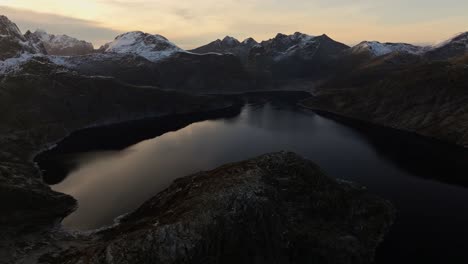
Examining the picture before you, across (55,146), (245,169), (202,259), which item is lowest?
(55,146)

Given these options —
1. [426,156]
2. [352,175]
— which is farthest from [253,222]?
[426,156]

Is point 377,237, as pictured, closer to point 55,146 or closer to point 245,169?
point 245,169

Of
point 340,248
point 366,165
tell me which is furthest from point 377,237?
point 366,165

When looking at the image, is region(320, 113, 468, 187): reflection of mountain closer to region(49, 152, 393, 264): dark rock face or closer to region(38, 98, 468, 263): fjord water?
region(38, 98, 468, 263): fjord water

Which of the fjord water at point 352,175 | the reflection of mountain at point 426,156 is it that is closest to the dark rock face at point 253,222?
the fjord water at point 352,175

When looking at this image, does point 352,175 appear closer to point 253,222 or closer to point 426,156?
point 426,156

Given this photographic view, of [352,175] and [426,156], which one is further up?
[352,175]
